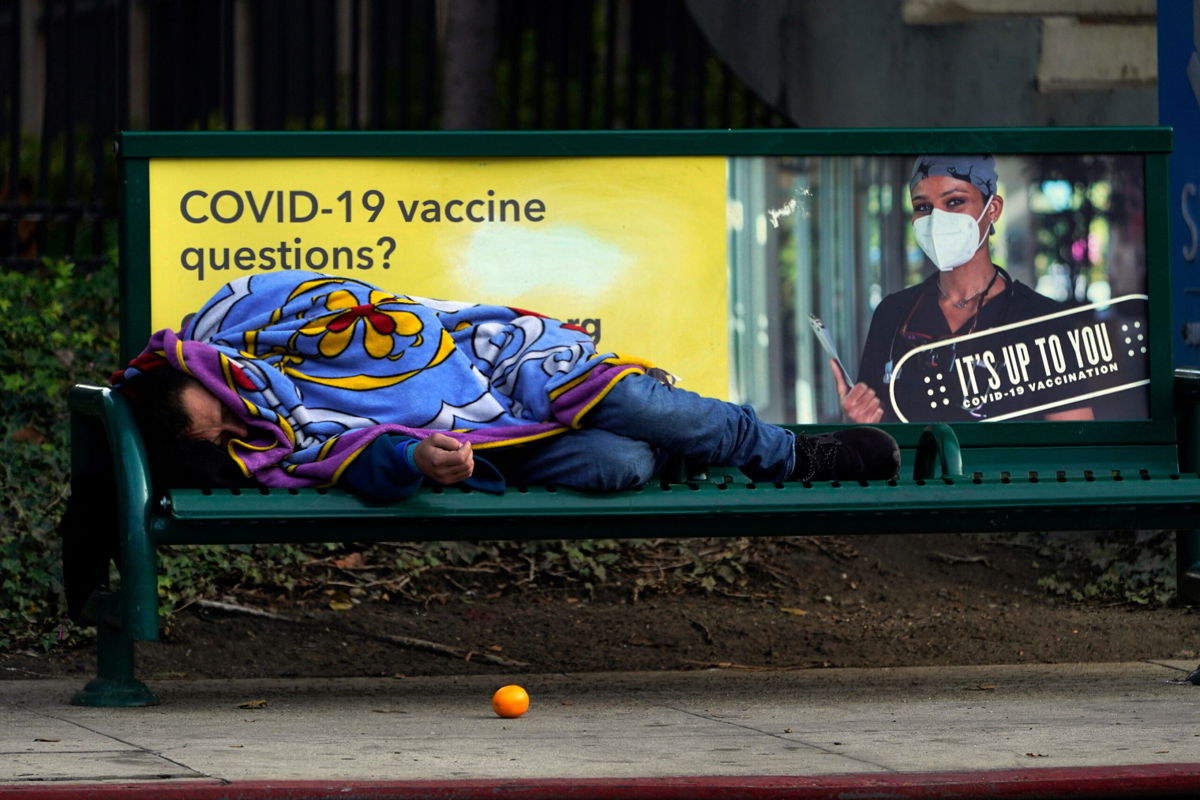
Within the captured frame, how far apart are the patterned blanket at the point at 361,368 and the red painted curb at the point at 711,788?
40.6 inches

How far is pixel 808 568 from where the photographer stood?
22.8 ft

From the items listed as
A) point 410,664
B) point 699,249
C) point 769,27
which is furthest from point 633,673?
point 769,27

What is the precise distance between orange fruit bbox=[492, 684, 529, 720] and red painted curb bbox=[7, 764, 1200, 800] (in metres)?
0.90

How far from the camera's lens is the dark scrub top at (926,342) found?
5.44m

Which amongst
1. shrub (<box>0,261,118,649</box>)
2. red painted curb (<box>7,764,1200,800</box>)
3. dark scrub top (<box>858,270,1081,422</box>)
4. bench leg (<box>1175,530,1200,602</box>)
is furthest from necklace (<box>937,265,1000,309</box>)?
shrub (<box>0,261,118,649</box>)

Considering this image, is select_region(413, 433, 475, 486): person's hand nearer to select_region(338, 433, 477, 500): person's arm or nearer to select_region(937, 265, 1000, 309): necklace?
select_region(338, 433, 477, 500): person's arm

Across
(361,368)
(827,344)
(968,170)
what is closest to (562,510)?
(361,368)

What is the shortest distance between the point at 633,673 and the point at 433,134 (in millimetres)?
1652

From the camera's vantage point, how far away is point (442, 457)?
4.32m

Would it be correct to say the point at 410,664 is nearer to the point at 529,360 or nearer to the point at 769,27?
the point at 529,360

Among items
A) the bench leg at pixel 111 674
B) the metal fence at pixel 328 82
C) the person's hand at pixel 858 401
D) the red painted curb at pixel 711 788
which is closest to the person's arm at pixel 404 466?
the bench leg at pixel 111 674

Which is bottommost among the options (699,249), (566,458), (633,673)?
(633,673)

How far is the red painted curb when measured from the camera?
358 centimetres

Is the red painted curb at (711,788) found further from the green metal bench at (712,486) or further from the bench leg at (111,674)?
the bench leg at (111,674)
